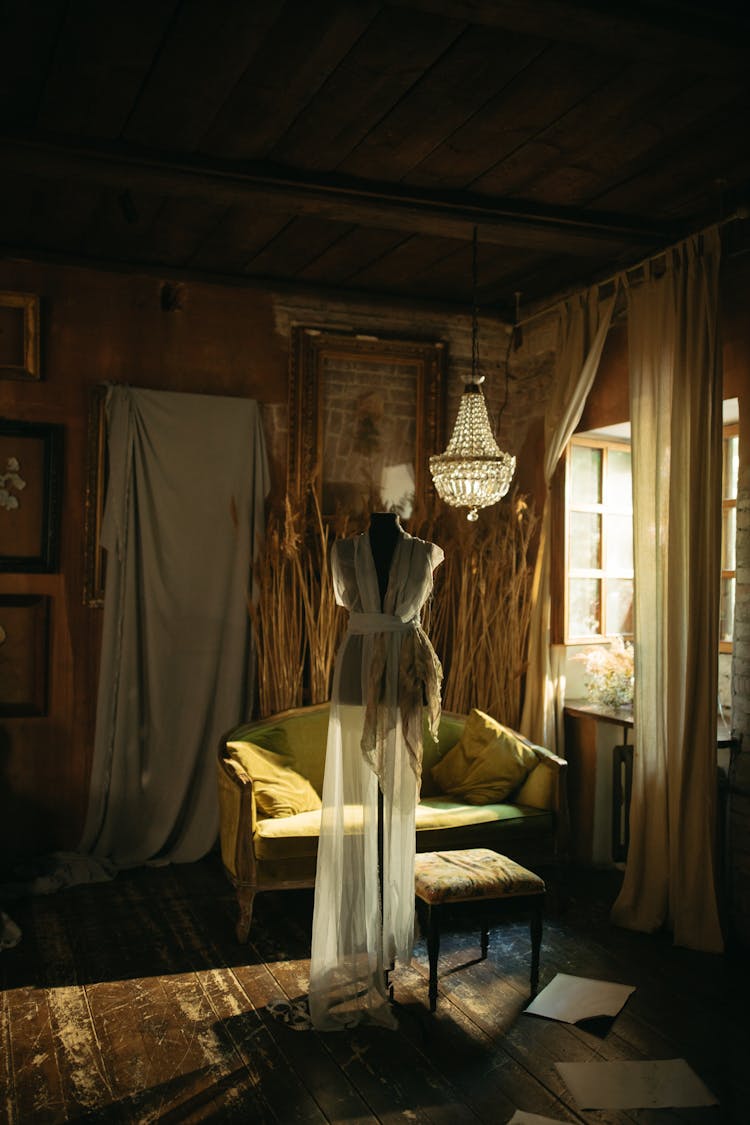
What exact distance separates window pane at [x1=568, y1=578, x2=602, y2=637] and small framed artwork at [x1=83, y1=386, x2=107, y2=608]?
249cm

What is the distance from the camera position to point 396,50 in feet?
9.62

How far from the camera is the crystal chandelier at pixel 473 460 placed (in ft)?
14.7

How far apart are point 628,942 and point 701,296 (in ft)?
8.74

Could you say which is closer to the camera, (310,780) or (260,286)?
(310,780)

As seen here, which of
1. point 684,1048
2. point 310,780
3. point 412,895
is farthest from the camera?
point 310,780

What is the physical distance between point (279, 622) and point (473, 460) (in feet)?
4.53

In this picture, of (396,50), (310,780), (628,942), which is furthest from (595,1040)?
(396,50)

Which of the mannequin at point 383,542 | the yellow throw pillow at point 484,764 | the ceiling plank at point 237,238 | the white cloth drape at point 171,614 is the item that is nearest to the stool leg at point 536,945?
the yellow throw pillow at point 484,764

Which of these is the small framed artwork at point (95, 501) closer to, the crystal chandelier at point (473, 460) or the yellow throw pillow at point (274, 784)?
the yellow throw pillow at point (274, 784)

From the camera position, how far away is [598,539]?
552 centimetres

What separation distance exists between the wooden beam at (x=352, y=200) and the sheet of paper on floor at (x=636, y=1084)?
125 inches

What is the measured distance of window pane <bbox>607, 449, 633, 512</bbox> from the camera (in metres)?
5.55

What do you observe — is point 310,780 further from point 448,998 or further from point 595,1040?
point 595,1040

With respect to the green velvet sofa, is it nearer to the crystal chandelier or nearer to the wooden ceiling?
the crystal chandelier
